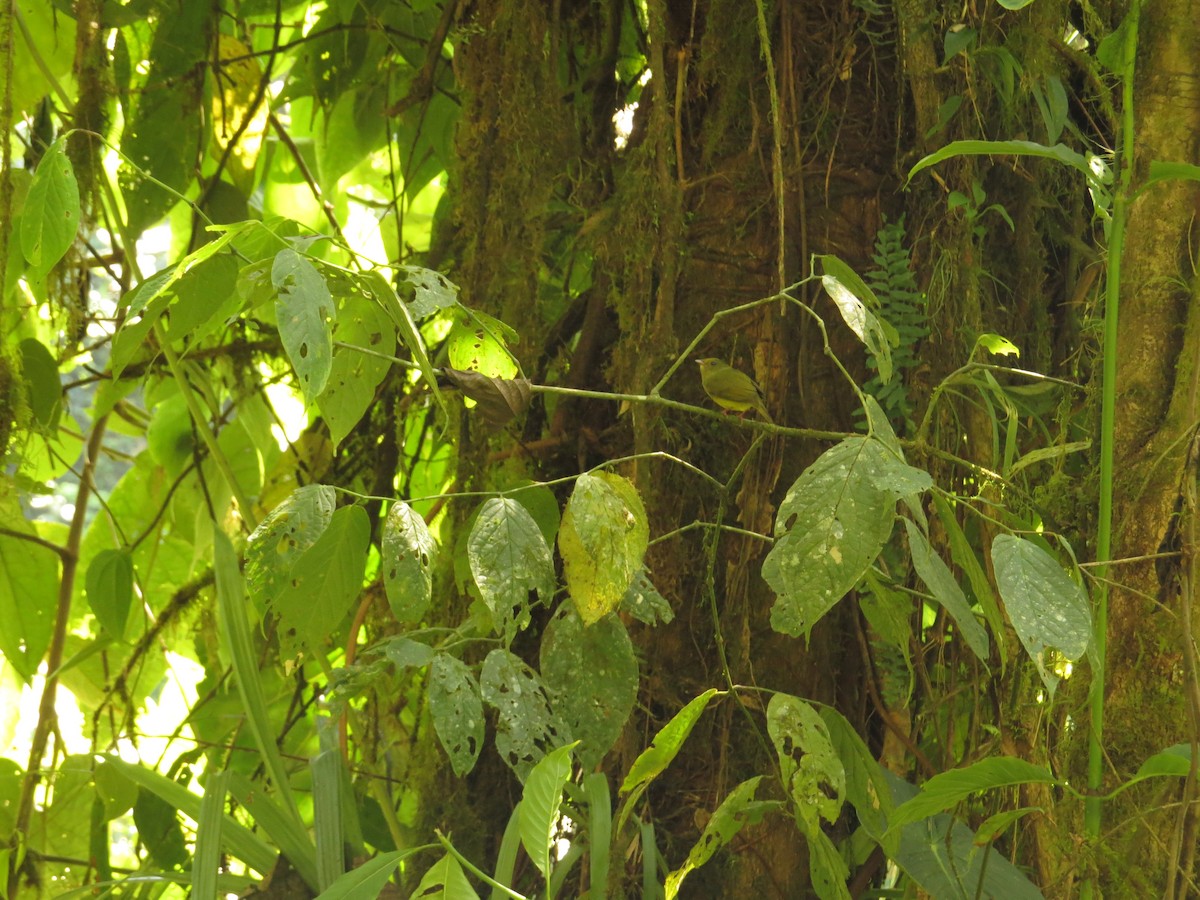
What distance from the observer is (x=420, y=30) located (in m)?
1.43

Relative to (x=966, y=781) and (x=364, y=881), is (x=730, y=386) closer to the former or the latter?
(x=966, y=781)

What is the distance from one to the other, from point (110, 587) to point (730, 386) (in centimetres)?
75

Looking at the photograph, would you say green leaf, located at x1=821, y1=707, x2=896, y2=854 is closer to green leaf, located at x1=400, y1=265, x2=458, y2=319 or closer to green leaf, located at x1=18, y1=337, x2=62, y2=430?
green leaf, located at x1=400, y1=265, x2=458, y2=319

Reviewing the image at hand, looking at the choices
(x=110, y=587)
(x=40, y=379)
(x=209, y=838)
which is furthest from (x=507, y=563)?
(x=40, y=379)

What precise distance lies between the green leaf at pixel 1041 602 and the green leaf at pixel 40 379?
3.58ft

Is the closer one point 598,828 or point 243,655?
point 598,828

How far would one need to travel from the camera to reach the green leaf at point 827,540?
622 millimetres

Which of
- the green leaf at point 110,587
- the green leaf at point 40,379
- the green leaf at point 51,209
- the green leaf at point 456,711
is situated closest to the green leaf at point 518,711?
the green leaf at point 456,711

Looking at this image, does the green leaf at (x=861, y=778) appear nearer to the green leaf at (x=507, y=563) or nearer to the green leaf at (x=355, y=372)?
the green leaf at (x=507, y=563)

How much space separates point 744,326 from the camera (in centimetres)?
107

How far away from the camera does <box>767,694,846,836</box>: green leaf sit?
0.73 metres

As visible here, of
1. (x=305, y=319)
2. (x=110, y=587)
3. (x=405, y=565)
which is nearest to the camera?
(x=305, y=319)

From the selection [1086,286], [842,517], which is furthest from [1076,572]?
[1086,286]

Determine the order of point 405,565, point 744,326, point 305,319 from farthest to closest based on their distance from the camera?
point 744,326, point 405,565, point 305,319
